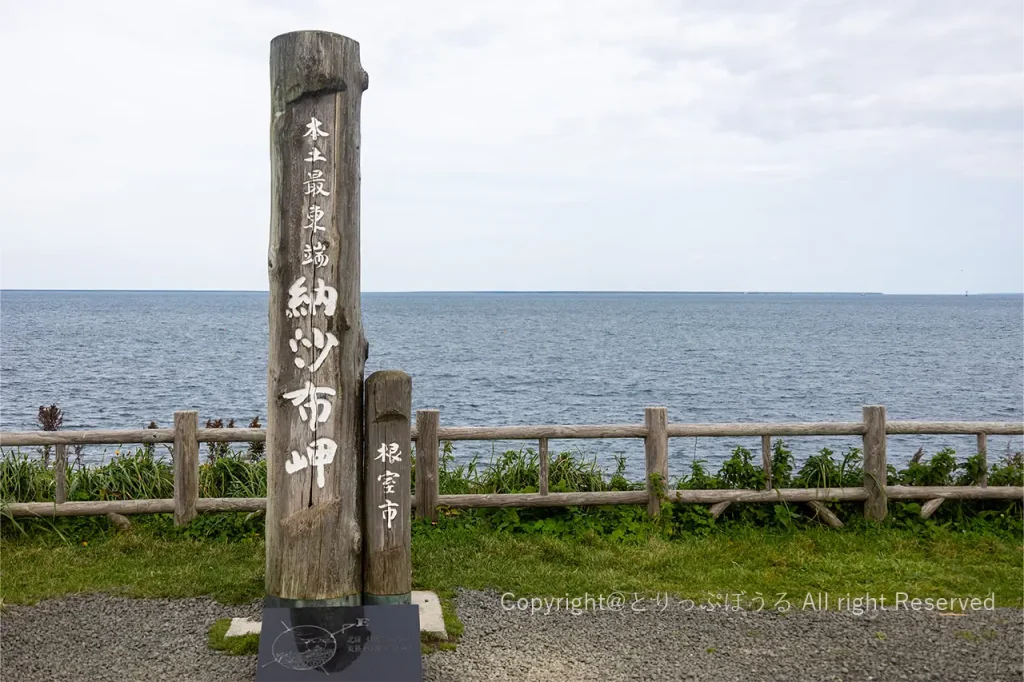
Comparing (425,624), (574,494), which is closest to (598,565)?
(574,494)

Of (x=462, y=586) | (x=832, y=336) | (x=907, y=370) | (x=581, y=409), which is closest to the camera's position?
(x=462, y=586)

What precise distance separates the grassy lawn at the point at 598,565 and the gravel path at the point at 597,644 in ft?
1.11

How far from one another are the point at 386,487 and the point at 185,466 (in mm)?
3028

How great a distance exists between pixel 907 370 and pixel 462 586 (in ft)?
130

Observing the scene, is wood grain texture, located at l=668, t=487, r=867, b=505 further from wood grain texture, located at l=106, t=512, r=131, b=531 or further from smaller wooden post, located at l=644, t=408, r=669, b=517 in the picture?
wood grain texture, located at l=106, t=512, r=131, b=531

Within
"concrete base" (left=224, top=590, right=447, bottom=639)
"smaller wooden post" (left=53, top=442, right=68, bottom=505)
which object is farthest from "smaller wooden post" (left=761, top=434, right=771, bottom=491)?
"smaller wooden post" (left=53, top=442, right=68, bottom=505)

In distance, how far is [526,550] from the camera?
24.8 ft

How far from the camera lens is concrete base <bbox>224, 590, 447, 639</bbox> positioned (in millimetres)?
5754

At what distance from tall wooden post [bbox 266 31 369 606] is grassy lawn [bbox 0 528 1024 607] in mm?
1485

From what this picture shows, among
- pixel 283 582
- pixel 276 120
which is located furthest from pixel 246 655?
pixel 276 120

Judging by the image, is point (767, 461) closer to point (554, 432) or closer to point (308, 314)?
point (554, 432)

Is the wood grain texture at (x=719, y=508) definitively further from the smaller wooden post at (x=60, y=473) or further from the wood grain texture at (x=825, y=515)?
the smaller wooden post at (x=60, y=473)

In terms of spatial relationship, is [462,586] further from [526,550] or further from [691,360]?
[691,360]

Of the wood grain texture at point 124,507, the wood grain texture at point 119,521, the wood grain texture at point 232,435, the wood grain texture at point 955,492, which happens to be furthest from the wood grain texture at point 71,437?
the wood grain texture at point 955,492
